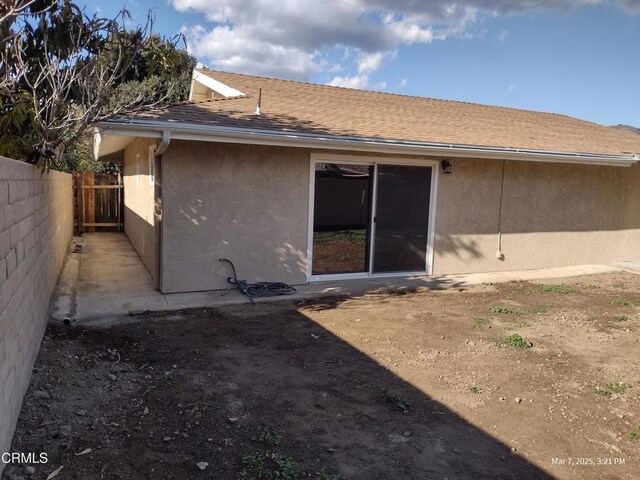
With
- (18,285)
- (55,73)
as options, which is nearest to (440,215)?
(55,73)

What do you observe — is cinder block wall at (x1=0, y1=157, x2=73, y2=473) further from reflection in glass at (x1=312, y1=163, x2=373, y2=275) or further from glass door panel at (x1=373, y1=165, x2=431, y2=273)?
reflection in glass at (x1=312, y1=163, x2=373, y2=275)

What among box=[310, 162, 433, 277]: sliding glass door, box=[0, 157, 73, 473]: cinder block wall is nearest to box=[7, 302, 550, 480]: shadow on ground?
box=[0, 157, 73, 473]: cinder block wall

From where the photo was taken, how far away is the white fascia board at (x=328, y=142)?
6289 millimetres

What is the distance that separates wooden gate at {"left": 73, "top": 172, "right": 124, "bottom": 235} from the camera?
15.6 m

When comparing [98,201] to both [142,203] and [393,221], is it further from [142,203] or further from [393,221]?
[393,221]

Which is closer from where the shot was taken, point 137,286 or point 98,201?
point 137,286

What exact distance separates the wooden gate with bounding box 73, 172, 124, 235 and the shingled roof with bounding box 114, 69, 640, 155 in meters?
7.04

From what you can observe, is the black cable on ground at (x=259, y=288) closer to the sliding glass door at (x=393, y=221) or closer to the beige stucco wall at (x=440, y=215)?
the beige stucco wall at (x=440, y=215)

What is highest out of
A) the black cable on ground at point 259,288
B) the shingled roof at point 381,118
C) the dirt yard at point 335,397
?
the shingled roof at point 381,118

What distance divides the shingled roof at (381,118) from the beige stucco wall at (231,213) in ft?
1.83

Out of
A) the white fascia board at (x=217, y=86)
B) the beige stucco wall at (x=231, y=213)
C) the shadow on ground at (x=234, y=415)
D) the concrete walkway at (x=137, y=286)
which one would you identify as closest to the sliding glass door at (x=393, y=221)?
the concrete walkway at (x=137, y=286)

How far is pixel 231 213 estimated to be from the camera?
7.59 m

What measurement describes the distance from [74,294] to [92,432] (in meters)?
4.50

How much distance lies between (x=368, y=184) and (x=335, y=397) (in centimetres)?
554
